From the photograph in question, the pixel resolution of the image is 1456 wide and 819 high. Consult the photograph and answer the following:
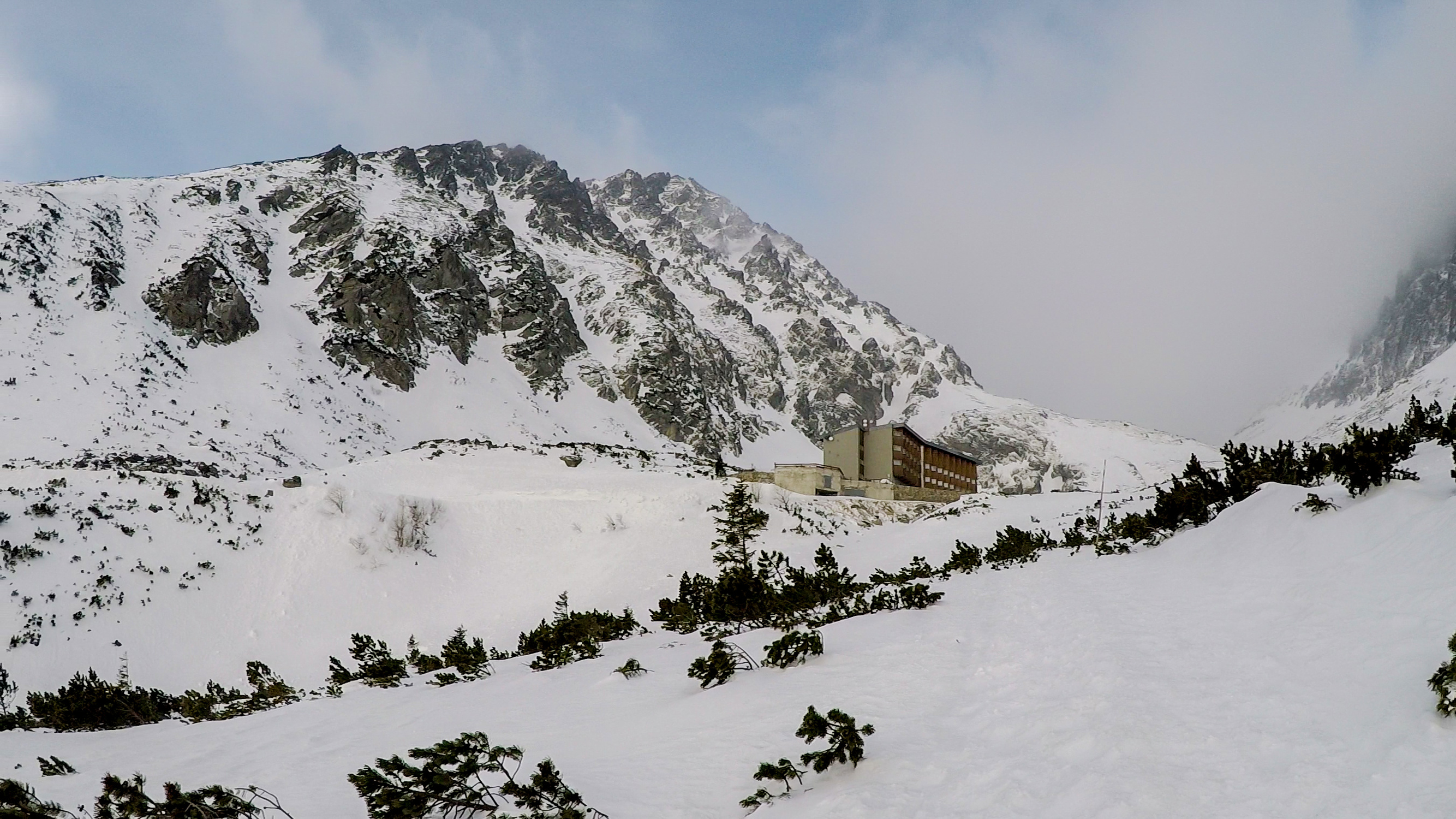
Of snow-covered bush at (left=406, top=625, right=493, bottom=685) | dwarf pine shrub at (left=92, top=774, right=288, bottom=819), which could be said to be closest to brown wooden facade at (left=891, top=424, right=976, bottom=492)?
snow-covered bush at (left=406, top=625, right=493, bottom=685)

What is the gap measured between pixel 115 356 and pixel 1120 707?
67693 mm

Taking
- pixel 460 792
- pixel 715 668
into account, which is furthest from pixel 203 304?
pixel 460 792

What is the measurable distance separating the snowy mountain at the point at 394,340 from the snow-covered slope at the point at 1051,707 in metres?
42.0

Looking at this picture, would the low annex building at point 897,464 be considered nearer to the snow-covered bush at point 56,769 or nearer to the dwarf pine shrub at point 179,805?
the snow-covered bush at point 56,769

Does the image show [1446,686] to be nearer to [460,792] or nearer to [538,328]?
[460,792]

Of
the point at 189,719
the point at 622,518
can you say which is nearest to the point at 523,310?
the point at 622,518

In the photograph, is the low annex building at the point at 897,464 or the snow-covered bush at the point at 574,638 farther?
the low annex building at the point at 897,464

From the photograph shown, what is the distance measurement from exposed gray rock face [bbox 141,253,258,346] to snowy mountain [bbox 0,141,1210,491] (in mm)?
210

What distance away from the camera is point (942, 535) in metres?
26.3

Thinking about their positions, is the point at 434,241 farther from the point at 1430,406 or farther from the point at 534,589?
the point at 1430,406

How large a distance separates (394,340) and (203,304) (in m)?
17.1

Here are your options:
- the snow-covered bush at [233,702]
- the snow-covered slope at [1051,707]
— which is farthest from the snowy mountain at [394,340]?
the snow-covered slope at [1051,707]

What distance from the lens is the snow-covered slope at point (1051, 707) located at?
11.1 ft

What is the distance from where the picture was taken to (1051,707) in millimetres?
4680
